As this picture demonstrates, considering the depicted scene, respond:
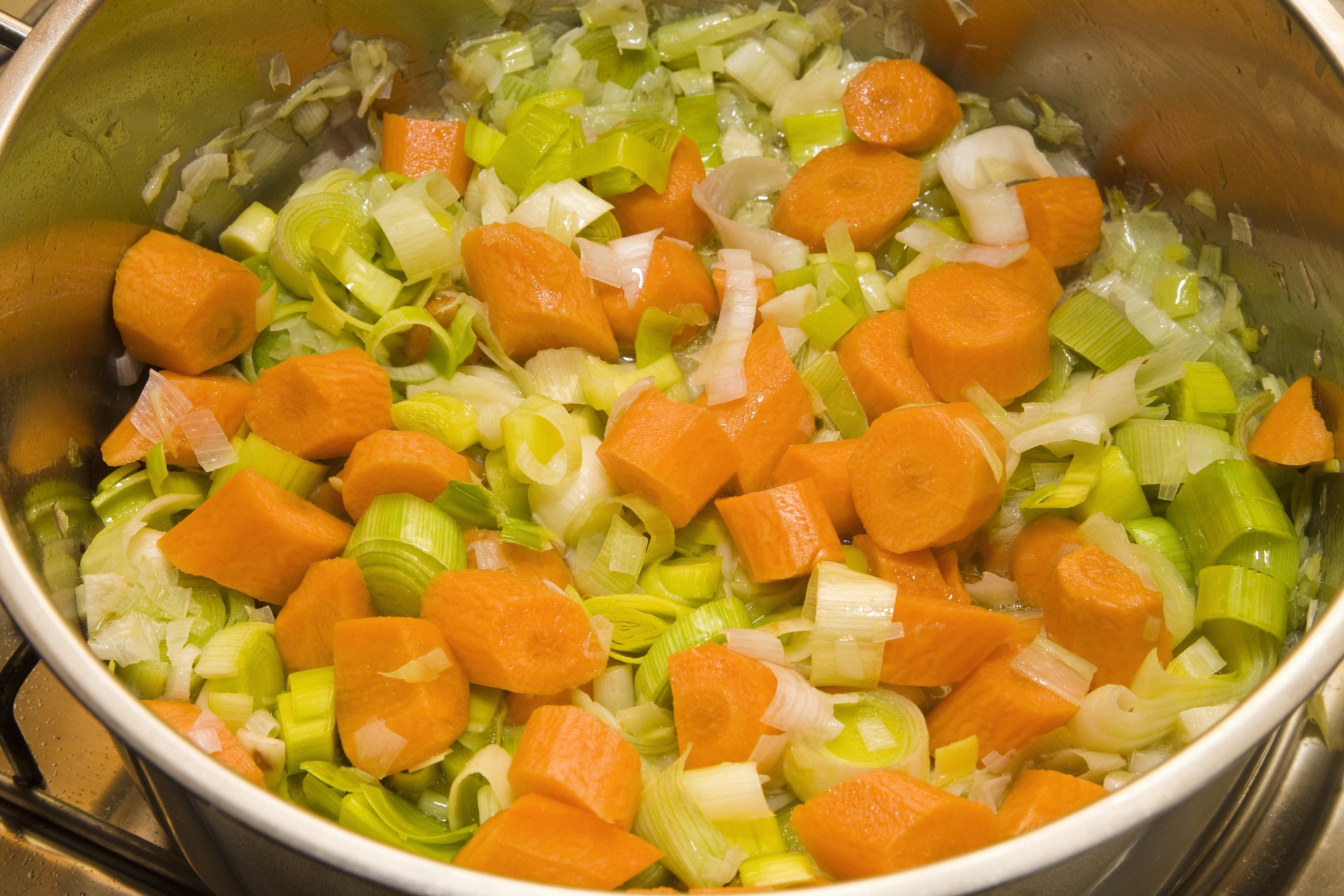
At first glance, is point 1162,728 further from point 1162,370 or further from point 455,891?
point 455,891

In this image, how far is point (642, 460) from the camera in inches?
60.4

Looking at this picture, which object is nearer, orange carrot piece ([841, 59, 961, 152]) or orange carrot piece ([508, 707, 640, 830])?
orange carrot piece ([508, 707, 640, 830])

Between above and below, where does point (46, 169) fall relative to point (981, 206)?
above

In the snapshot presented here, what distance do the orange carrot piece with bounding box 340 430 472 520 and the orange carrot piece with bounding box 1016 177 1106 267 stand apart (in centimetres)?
111

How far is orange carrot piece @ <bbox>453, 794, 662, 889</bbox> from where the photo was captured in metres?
1.19

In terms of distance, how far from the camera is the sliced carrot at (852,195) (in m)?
1.89

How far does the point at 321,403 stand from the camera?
161 cm

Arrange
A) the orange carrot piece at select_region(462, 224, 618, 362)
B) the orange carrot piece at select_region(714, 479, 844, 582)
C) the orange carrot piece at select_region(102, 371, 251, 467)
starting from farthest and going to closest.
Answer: the orange carrot piece at select_region(462, 224, 618, 362), the orange carrot piece at select_region(102, 371, 251, 467), the orange carrot piece at select_region(714, 479, 844, 582)

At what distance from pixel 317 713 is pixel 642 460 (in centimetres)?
59

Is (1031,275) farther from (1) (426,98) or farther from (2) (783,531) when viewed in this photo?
(1) (426,98)

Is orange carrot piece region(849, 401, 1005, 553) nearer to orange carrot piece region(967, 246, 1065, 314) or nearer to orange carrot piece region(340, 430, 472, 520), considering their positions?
orange carrot piece region(967, 246, 1065, 314)

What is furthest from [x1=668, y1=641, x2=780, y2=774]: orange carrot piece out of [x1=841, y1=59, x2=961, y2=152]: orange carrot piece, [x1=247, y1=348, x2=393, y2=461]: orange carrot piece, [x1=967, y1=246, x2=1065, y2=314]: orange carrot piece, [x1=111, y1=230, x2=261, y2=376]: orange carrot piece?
[x1=841, y1=59, x2=961, y2=152]: orange carrot piece

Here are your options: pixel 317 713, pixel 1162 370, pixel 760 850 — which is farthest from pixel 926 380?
pixel 317 713

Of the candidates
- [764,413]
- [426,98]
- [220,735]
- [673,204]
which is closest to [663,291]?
[673,204]
